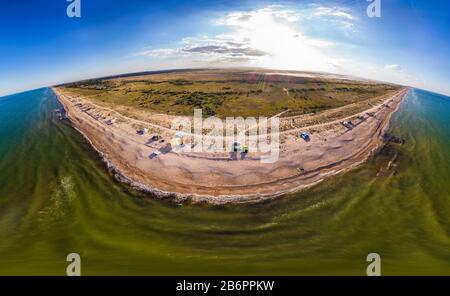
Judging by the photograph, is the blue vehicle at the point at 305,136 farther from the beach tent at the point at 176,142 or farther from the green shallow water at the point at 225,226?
the beach tent at the point at 176,142

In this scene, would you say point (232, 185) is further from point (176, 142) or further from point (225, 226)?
point (176, 142)

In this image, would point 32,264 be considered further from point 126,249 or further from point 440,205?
point 440,205

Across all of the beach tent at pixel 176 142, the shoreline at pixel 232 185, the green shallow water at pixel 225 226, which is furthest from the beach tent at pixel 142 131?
the green shallow water at pixel 225 226

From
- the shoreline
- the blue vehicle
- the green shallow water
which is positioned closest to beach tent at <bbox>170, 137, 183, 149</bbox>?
the shoreline

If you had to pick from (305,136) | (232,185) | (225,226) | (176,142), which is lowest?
(225,226)

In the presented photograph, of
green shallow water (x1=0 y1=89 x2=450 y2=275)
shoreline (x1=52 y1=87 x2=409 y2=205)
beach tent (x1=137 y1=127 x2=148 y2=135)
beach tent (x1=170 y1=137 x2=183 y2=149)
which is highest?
beach tent (x1=137 y1=127 x2=148 y2=135)

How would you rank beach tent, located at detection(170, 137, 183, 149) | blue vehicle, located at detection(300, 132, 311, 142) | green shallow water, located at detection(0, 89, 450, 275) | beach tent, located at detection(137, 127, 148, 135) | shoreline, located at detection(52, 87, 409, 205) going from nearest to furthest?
green shallow water, located at detection(0, 89, 450, 275), shoreline, located at detection(52, 87, 409, 205), beach tent, located at detection(170, 137, 183, 149), blue vehicle, located at detection(300, 132, 311, 142), beach tent, located at detection(137, 127, 148, 135)

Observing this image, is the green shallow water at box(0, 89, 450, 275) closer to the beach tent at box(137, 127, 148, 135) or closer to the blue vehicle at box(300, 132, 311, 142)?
the blue vehicle at box(300, 132, 311, 142)

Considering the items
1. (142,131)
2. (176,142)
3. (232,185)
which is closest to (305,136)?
(232,185)
